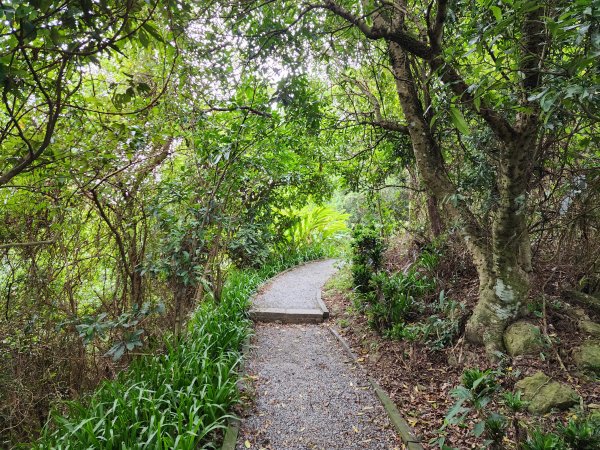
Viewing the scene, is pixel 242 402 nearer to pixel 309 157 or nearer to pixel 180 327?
pixel 180 327

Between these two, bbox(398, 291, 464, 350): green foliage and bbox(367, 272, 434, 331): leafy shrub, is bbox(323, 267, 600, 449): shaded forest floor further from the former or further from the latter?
bbox(367, 272, 434, 331): leafy shrub

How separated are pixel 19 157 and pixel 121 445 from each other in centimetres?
232

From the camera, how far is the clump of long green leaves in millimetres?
2469

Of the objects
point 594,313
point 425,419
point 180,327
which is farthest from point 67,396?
point 594,313

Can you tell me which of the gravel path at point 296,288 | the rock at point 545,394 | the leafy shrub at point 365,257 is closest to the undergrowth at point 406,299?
the leafy shrub at point 365,257

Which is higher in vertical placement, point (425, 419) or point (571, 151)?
point (571, 151)

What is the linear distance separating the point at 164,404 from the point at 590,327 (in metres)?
4.12

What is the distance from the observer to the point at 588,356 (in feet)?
9.80

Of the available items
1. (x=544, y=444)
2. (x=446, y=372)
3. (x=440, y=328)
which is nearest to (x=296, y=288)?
(x=440, y=328)

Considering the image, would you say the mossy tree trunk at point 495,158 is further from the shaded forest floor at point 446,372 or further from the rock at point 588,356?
the rock at point 588,356

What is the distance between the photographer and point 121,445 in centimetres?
242

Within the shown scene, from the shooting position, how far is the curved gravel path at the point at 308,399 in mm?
2902

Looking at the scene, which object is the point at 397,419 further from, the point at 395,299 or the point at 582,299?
the point at 582,299

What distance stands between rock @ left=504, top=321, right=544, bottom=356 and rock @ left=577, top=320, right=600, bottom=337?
0.47 meters
